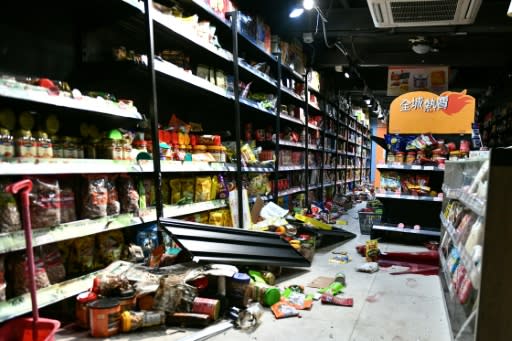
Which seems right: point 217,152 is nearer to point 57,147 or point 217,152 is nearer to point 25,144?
point 57,147

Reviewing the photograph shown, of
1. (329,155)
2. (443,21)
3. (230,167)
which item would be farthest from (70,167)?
(329,155)

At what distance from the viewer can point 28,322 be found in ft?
5.57

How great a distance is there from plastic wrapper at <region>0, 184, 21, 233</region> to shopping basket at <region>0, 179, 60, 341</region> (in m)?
0.15

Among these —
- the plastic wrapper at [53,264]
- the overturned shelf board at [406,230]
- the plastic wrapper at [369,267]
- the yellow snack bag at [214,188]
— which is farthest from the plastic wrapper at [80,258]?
the overturned shelf board at [406,230]

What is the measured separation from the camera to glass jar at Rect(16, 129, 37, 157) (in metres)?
1.80

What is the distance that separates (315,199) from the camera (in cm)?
800

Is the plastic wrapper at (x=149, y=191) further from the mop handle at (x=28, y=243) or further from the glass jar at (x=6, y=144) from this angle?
the mop handle at (x=28, y=243)

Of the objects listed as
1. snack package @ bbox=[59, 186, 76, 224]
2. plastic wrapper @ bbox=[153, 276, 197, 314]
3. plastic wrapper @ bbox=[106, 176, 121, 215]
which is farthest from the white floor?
plastic wrapper @ bbox=[106, 176, 121, 215]

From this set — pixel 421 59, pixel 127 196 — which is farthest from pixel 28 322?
pixel 421 59

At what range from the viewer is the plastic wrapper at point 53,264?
1997mm

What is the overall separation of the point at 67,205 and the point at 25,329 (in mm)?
685

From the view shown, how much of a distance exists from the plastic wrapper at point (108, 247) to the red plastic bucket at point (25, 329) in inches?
26.6

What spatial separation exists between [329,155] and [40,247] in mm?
7790

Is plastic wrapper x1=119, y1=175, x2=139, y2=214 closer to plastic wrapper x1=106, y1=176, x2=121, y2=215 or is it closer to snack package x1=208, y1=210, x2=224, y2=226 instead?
plastic wrapper x1=106, y1=176, x2=121, y2=215
